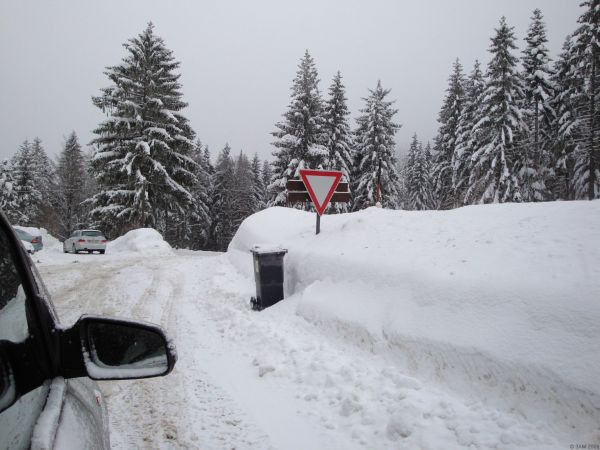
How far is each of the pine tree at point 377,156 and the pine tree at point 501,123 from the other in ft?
23.9

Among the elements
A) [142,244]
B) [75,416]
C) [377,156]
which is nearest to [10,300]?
[75,416]

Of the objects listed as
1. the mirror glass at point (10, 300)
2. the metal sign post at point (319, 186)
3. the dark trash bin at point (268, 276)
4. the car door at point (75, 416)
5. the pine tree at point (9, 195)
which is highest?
the pine tree at point (9, 195)

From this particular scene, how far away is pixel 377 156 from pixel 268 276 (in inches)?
1031

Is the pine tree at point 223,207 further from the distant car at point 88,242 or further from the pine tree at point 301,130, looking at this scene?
the distant car at point 88,242

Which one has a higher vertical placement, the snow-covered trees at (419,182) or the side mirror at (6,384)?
the snow-covered trees at (419,182)

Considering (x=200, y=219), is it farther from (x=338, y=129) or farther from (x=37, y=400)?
(x=37, y=400)

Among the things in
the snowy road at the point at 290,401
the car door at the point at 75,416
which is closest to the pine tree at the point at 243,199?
the snowy road at the point at 290,401

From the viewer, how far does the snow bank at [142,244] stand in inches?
752

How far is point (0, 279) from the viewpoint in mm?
1189

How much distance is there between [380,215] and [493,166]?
2214 cm

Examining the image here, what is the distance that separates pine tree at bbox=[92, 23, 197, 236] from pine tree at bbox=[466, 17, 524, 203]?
71.0 ft

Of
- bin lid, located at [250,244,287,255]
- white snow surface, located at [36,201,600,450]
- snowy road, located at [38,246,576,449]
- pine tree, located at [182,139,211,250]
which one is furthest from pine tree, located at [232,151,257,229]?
snowy road, located at [38,246,576,449]

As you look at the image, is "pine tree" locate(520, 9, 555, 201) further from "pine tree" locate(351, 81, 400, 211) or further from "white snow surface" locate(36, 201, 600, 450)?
"white snow surface" locate(36, 201, 600, 450)

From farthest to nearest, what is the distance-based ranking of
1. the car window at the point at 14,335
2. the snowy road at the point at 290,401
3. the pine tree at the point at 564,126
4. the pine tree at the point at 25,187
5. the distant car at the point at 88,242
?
the pine tree at the point at 25,187, the pine tree at the point at 564,126, the distant car at the point at 88,242, the snowy road at the point at 290,401, the car window at the point at 14,335
